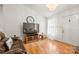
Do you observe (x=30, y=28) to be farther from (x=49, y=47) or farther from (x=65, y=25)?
(x=65, y=25)

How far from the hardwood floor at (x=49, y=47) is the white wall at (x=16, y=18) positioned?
17cm

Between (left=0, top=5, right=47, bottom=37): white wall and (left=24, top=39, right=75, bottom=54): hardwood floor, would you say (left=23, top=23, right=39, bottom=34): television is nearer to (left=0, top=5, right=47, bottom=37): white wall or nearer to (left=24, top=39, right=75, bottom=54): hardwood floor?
(left=0, top=5, right=47, bottom=37): white wall

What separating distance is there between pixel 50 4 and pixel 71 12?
38cm

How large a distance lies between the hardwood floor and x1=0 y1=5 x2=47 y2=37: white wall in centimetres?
17

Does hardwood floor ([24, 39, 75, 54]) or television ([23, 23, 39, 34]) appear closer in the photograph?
hardwood floor ([24, 39, 75, 54])

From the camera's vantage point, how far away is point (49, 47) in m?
1.22

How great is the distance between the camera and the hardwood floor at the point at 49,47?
1.13 metres

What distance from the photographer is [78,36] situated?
1123 millimetres

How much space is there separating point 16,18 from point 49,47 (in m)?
0.56

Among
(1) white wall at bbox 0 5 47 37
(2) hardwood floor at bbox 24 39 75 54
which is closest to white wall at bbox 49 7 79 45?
(2) hardwood floor at bbox 24 39 75 54

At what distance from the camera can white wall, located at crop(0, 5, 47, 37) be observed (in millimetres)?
1132

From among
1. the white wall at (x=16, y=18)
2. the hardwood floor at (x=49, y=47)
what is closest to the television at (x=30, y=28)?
the white wall at (x=16, y=18)

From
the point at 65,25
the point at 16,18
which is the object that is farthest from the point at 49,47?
the point at 16,18
